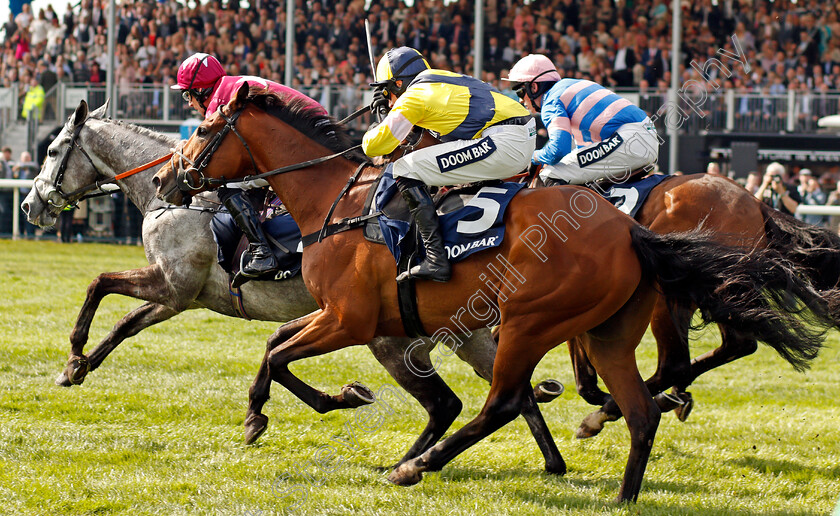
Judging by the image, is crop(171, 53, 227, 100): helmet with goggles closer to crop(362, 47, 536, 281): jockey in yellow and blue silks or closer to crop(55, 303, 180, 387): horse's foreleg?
crop(55, 303, 180, 387): horse's foreleg

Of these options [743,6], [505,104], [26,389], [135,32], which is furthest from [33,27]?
[505,104]

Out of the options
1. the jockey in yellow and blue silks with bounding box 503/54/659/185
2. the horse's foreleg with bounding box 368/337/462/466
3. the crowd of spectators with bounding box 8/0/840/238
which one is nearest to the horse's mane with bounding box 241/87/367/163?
the horse's foreleg with bounding box 368/337/462/466

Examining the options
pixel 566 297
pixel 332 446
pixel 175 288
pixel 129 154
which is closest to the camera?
pixel 566 297

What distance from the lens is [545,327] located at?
161 inches

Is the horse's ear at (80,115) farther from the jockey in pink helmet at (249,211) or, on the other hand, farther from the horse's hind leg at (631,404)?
the horse's hind leg at (631,404)

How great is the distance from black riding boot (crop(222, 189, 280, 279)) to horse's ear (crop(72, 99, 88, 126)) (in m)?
1.62

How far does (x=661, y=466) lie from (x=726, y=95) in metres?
11.0

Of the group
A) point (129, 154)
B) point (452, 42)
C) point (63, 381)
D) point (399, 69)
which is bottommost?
point (63, 381)

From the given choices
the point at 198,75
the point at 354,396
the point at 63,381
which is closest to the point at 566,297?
the point at 354,396

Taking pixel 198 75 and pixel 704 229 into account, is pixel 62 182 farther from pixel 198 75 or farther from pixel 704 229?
pixel 704 229

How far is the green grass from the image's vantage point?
4.19 metres

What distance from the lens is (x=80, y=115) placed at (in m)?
6.14

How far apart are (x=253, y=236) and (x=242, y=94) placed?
2.46 ft

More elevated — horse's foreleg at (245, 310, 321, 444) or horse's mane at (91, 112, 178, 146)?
horse's mane at (91, 112, 178, 146)
